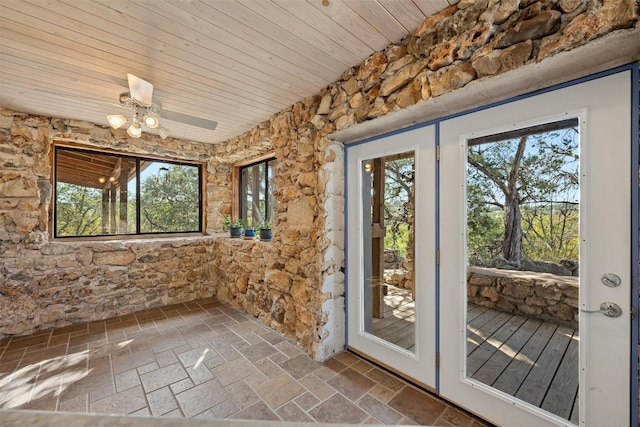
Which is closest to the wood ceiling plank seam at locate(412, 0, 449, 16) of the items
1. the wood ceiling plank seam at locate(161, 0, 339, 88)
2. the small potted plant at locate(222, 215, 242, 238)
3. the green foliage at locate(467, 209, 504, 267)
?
the wood ceiling plank seam at locate(161, 0, 339, 88)

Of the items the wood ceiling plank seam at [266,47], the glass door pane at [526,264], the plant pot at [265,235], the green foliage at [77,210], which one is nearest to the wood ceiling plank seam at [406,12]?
the wood ceiling plank seam at [266,47]

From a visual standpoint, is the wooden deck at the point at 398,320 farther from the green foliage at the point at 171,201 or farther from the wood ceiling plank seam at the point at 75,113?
the green foliage at the point at 171,201

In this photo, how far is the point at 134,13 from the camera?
147cm

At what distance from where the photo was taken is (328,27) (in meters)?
1.61

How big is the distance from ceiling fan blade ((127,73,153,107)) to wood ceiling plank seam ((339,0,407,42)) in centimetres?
145

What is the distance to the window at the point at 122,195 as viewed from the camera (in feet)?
11.0

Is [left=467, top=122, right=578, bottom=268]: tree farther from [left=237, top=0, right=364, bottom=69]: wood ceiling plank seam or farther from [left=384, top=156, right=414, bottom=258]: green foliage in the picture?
[left=237, top=0, right=364, bottom=69]: wood ceiling plank seam

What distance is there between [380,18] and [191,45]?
1.23m

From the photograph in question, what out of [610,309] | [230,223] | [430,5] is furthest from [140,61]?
[610,309]

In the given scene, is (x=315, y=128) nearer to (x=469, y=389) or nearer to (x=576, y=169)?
→ (x=576, y=169)

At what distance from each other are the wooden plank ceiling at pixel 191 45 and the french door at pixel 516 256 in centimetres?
76

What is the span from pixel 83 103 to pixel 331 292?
3.06m

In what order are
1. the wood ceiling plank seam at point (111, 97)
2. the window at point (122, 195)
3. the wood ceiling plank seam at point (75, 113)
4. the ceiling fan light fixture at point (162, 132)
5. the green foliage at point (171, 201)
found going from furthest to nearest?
the green foliage at point (171, 201) < the window at point (122, 195) < the wood ceiling plank seam at point (75, 113) < the ceiling fan light fixture at point (162, 132) < the wood ceiling plank seam at point (111, 97)

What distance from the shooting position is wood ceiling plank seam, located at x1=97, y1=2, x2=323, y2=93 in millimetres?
1487
